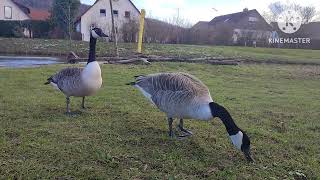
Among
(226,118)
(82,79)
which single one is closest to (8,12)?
(82,79)

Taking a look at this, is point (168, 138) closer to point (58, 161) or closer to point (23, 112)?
point (58, 161)

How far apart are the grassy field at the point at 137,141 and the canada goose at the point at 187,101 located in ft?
1.44

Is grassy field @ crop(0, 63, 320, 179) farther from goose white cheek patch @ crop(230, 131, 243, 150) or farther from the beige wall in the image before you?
the beige wall

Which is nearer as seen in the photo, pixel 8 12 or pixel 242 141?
pixel 242 141

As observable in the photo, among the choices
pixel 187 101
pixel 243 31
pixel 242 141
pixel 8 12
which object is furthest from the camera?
pixel 243 31

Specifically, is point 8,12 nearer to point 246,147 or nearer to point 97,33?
point 97,33

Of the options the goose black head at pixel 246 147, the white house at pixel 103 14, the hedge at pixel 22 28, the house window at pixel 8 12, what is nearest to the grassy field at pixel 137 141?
the goose black head at pixel 246 147

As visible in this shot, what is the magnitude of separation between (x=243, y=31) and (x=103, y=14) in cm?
2337

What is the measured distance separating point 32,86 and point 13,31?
1439 inches

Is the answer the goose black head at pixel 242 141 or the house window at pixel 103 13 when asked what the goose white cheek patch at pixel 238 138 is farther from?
the house window at pixel 103 13

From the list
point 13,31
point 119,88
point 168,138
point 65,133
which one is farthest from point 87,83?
point 13,31

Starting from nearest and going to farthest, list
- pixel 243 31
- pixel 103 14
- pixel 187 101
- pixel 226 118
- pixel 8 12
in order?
pixel 226 118, pixel 187 101, pixel 103 14, pixel 8 12, pixel 243 31

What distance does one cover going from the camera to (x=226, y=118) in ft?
17.2

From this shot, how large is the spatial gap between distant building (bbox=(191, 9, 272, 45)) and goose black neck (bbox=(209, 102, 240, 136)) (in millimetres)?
45681
